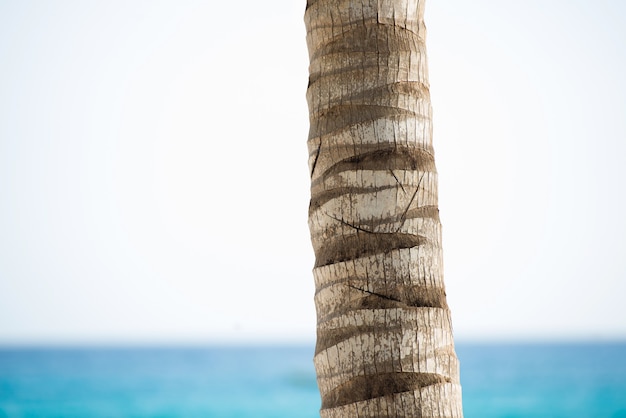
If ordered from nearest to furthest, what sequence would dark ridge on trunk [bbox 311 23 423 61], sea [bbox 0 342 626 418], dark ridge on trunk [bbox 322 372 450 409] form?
dark ridge on trunk [bbox 322 372 450 409]
dark ridge on trunk [bbox 311 23 423 61]
sea [bbox 0 342 626 418]

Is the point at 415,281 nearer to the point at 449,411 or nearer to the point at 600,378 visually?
the point at 449,411

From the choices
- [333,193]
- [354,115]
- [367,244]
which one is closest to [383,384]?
[367,244]

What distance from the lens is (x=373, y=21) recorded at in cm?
263

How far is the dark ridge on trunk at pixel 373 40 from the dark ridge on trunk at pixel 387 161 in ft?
1.06

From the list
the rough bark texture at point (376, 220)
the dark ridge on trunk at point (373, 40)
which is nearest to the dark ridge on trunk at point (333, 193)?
the rough bark texture at point (376, 220)

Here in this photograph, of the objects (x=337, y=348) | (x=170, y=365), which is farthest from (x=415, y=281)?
(x=170, y=365)

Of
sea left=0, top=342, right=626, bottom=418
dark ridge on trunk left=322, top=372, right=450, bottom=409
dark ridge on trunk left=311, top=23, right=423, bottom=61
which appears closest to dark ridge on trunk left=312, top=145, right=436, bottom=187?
dark ridge on trunk left=311, top=23, right=423, bottom=61

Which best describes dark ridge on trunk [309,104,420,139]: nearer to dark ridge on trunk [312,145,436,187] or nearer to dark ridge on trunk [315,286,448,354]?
dark ridge on trunk [312,145,436,187]

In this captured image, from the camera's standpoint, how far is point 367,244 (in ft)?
8.07

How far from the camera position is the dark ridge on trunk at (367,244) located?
8.03ft

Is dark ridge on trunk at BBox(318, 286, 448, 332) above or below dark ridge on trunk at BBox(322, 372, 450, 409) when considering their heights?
above

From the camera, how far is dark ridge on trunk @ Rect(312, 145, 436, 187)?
251 centimetres

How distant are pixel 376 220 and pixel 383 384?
0.48 meters

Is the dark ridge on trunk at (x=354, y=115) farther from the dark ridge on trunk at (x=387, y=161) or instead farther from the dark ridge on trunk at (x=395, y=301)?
the dark ridge on trunk at (x=395, y=301)
